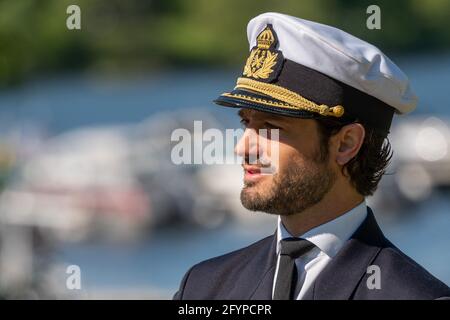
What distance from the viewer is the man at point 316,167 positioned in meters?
2.24

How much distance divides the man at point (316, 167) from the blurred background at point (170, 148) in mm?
11332

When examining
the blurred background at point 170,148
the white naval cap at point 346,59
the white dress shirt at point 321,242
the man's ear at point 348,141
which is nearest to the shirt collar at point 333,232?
the white dress shirt at point 321,242

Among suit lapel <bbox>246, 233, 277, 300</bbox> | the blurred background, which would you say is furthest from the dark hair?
the blurred background

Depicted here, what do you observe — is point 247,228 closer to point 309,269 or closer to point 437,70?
point 437,70

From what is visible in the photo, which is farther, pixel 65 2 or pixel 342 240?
pixel 65 2

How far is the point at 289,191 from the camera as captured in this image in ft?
7.32

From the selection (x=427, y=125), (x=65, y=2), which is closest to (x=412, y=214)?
(x=427, y=125)

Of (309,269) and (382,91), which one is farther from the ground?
(382,91)

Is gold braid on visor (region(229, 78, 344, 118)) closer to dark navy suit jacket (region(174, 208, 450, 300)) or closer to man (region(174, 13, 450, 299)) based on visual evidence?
man (region(174, 13, 450, 299))

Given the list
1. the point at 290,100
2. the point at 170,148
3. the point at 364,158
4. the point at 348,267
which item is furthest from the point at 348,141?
the point at 170,148

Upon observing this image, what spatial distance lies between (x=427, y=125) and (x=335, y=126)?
15.9 metres
